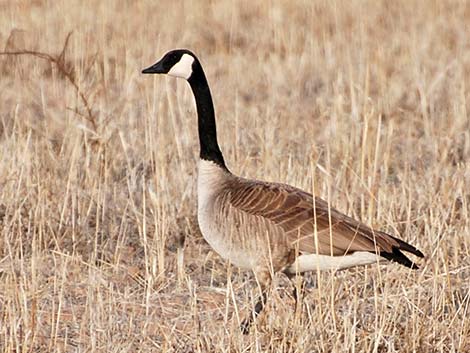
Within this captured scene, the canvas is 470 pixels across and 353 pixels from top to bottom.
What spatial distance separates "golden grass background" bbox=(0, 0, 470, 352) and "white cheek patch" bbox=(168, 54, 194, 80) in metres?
0.85

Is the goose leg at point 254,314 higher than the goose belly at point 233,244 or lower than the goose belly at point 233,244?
lower

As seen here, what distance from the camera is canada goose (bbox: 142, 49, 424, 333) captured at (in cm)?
506

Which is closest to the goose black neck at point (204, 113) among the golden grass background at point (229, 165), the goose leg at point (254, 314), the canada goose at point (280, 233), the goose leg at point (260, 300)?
the canada goose at point (280, 233)

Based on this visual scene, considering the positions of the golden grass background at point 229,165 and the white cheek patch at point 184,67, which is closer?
the golden grass background at point 229,165

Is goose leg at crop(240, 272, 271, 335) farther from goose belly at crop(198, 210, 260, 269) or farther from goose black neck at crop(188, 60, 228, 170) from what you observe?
goose black neck at crop(188, 60, 228, 170)

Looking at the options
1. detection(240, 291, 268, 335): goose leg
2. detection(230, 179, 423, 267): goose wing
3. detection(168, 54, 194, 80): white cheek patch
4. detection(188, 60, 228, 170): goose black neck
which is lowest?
detection(240, 291, 268, 335): goose leg

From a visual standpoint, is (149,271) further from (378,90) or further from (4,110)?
(378,90)

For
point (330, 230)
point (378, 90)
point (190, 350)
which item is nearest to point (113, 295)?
point (190, 350)

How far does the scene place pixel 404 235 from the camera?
6418 millimetres

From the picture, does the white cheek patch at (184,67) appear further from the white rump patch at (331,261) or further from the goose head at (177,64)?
the white rump patch at (331,261)

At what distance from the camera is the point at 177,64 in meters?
6.02

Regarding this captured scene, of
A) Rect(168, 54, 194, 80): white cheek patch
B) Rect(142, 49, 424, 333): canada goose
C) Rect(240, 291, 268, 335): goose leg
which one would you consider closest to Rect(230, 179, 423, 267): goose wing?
Rect(142, 49, 424, 333): canada goose

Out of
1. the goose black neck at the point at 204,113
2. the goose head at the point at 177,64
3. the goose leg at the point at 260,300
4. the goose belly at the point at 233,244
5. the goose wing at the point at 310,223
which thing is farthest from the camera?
the goose head at the point at 177,64

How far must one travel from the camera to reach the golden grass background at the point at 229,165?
186 inches
